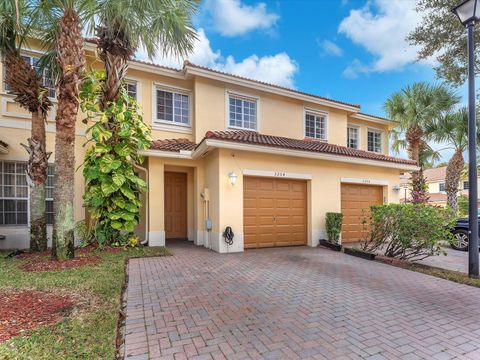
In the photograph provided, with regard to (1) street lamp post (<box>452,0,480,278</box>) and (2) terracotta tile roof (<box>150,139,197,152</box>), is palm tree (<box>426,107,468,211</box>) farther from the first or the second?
(2) terracotta tile roof (<box>150,139,197,152</box>)

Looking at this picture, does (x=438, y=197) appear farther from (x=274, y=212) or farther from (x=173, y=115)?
(x=173, y=115)

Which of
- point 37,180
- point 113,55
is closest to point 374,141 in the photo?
point 113,55

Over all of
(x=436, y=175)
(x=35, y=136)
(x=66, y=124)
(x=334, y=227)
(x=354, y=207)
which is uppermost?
(x=66, y=124)

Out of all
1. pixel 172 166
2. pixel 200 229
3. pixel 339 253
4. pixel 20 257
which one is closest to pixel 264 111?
pixel 172 166

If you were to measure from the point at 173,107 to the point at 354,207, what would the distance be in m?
9.80

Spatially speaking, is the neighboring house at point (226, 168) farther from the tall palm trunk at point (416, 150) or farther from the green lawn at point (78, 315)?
the tall palm trunk at point (416, 150)

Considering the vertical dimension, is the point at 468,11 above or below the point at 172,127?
above

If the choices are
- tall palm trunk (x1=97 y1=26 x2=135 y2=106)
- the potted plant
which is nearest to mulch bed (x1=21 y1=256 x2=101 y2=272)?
tall palm trunk (x1=97 y1=26 x2=135 y2=106)

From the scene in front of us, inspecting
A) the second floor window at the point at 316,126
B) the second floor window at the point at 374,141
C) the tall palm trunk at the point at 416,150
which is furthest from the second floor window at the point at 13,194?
the tall palm trunk at the point at 416,150

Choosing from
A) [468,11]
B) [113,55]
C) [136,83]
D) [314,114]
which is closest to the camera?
[468,11]

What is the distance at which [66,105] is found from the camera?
23.8 ft

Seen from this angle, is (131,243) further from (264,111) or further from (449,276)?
(449,276)

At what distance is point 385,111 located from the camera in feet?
59.3

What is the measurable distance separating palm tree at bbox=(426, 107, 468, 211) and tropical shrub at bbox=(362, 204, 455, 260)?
1027 centimetres
